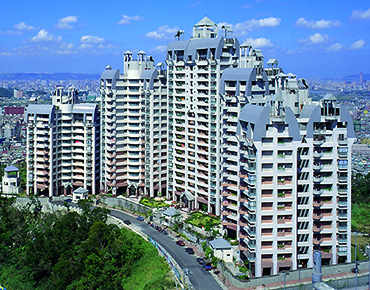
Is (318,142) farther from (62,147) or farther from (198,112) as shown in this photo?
(62,147)

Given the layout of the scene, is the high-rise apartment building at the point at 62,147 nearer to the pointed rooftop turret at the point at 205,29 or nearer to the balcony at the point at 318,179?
the pointed rooftop turret at the point at 205,29

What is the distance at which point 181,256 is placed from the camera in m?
40.7

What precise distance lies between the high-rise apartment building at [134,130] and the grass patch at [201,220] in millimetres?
8025

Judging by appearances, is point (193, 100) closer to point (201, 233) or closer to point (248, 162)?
point (201, 233)

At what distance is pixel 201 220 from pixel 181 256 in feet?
27.8

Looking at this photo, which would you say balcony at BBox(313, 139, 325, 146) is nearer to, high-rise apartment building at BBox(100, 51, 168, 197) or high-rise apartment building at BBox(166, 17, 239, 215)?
high-rise apartment building at BBox(166, 17, 239, 215)

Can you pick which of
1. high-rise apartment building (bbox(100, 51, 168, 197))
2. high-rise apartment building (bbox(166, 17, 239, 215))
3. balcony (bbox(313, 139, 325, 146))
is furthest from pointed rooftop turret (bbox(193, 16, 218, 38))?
balcony (bbox(313, 139, 325, 146))

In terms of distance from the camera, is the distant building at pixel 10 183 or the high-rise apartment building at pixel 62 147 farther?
the distant building at pixel 10 183

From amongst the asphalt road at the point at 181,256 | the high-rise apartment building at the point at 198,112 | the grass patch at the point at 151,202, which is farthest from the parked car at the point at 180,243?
the grass patch at the point at 151,202

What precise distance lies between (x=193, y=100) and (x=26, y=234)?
20143 millimetres

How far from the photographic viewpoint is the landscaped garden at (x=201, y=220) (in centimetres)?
4684

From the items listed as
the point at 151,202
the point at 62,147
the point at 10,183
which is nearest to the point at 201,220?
the point at 151,202

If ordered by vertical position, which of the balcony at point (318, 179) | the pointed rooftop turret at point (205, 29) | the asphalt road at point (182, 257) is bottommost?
the asphalt road at point (182, 257)

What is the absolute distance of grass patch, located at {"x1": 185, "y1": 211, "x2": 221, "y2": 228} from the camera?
47.2 meters
